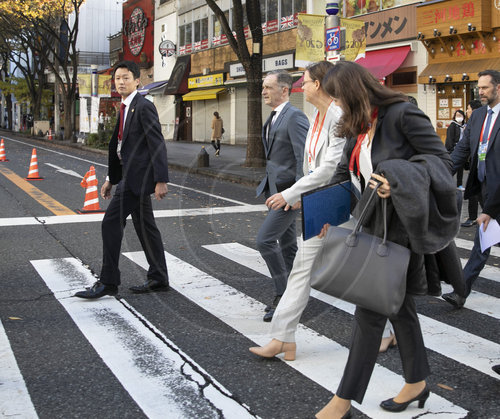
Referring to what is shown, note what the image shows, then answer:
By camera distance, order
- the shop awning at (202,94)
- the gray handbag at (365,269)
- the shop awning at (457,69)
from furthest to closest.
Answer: the shop awning at (202,94)
the shop awning at (457,69)
the gray handbag at (365,269)

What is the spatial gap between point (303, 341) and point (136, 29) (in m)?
49.4

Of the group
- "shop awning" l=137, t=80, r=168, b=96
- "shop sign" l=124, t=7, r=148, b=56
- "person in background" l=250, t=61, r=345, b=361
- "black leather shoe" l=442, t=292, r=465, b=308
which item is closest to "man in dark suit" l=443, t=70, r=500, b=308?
"black leather shoe" l=442, t=292, r=465, b=308

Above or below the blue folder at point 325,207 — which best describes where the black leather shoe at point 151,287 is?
below

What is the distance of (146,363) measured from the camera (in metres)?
4.17

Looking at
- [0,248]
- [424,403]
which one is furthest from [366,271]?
[0,248]

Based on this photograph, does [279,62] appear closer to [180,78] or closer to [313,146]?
[180,78]

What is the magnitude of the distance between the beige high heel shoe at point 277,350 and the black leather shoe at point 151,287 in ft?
6.56

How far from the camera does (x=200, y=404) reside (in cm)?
354

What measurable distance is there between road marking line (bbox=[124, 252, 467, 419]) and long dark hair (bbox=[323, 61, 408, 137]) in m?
1.53

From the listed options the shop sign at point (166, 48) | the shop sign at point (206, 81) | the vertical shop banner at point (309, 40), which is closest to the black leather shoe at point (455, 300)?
the vertical shop banner at point (309, 40)

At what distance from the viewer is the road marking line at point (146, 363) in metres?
3.52

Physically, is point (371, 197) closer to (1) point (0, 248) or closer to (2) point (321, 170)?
(2) point (321, 170)

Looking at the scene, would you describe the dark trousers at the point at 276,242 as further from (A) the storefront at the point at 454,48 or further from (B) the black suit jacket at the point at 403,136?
(A) the storefront at the point at 454,48

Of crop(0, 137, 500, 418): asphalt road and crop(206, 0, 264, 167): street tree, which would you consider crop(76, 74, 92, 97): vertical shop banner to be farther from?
crop(0, 137, 500, 418): asphalt road
